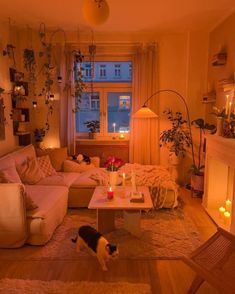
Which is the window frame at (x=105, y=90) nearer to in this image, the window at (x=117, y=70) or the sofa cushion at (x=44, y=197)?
the window at (x=117, y=70)

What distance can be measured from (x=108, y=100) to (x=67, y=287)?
149 inches

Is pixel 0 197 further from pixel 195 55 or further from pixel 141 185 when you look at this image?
pixel 195 55

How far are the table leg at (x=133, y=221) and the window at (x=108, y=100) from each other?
2.55m

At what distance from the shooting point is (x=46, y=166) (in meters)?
4.17

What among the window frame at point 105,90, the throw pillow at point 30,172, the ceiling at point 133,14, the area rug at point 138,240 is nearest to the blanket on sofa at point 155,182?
the area rug at point 138,240

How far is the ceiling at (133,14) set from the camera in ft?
11.4

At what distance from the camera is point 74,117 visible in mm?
5051

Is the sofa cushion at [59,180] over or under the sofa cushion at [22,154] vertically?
under

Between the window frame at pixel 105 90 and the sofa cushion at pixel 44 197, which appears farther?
the window frame at pixel 105 90

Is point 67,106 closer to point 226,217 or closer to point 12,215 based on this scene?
point 12,215

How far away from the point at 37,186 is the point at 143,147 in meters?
2.25

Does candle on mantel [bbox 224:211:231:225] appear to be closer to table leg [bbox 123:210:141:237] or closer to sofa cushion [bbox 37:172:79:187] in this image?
table leg [bbox 123:210:141:237]

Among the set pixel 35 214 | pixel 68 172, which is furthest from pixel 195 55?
pixel 35 214

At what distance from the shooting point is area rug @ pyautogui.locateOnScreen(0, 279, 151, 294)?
6.91 ft
